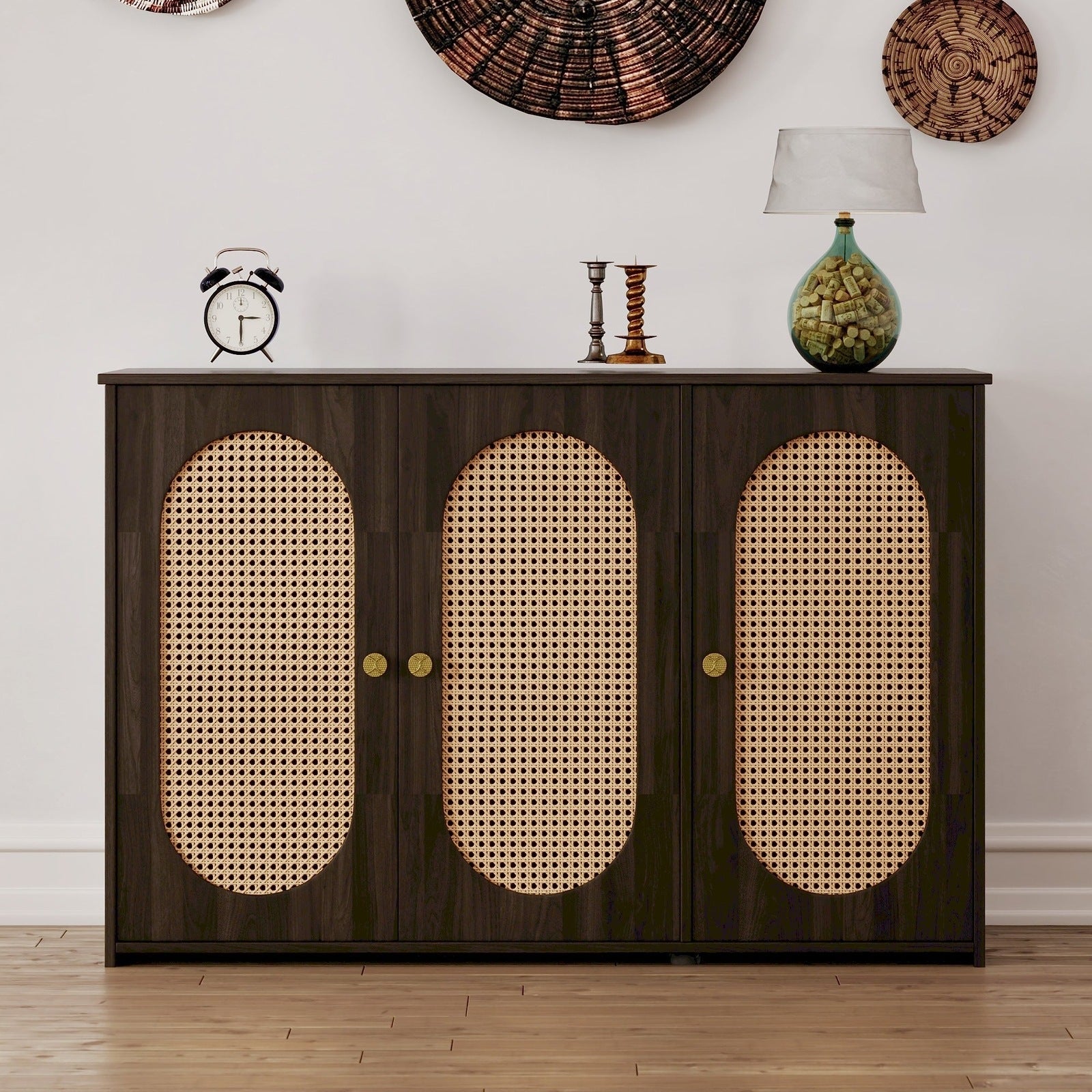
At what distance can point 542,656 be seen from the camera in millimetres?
2295

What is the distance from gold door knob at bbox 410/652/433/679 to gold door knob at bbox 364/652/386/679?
5cm

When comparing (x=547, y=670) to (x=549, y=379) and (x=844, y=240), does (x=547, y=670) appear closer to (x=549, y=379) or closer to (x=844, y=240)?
(x=549, y=379)

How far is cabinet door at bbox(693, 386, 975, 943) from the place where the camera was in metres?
2.28

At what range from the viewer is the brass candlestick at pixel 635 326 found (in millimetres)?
2449

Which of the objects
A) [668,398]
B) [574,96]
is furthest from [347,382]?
[574,96]

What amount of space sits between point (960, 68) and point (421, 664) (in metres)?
1.65

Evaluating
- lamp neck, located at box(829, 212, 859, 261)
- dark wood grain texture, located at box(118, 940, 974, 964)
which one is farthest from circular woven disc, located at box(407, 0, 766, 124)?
dark wood grain texture, located at box(118, 940, 974, 964)

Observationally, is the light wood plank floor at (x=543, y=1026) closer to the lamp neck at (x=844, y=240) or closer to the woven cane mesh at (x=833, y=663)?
the woven cane mesh at (x=833, y=663)

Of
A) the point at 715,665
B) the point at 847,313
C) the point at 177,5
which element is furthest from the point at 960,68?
the point at 177,5

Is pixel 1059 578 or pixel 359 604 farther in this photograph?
pixel 1059 578

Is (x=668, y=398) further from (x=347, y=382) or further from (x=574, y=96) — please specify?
(x=574, y=96)

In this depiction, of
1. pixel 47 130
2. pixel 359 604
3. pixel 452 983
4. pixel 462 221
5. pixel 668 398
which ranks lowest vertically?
pixel 452 983

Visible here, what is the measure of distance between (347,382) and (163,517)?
0.42 meters

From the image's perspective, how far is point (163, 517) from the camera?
2.29m
